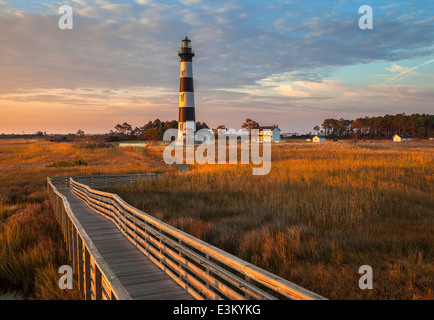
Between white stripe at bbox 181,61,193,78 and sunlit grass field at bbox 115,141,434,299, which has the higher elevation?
white stripe at bbox 181,61,193,78

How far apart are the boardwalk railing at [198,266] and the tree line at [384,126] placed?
96276 millimetres

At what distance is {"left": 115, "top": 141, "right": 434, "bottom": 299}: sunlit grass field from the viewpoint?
6.05m

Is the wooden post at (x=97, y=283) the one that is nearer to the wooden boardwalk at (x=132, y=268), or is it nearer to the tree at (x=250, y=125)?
the wooden boardwalk at (x=132, y=268)

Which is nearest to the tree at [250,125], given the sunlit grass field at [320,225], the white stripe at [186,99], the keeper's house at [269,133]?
the keeper's house at [269,133]

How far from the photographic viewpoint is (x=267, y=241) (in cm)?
794

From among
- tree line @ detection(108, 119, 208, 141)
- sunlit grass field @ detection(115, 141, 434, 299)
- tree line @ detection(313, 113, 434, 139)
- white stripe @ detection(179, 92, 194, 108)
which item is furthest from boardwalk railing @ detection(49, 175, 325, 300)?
tree line @ detection(313, 113, 434, 139)

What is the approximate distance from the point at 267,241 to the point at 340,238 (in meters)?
1.95

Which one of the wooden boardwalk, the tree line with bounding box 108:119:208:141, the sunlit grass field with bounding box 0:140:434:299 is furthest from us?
the tree line with bounding box 108:119:208:141

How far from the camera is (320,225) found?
9820mm

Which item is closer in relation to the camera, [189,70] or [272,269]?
[272,269]

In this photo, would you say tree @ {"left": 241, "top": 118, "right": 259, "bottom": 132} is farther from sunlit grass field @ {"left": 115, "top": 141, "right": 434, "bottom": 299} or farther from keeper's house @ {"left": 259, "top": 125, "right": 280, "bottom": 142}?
sunlit grass field @ {"left": 115, "top": 141, "right": 434, "bottom": 299}

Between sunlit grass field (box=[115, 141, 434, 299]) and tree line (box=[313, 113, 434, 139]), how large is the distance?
87408 millimetres
